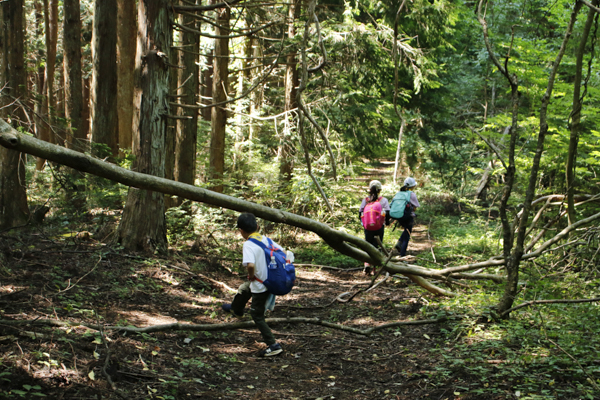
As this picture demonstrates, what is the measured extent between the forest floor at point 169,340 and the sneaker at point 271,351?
0.31 feet

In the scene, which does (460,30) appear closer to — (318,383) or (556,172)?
(556,172)

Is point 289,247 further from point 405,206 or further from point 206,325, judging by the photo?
point 206,325

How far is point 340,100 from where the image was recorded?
12648 mm

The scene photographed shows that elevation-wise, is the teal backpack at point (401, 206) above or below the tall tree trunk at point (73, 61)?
below

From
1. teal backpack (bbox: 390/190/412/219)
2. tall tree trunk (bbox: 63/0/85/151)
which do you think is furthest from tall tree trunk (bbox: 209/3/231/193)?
teal backpack (bbox: 390/190/412/219)

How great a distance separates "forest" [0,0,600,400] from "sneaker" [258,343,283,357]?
0.08m

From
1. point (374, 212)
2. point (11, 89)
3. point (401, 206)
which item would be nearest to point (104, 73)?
point (11, 89)

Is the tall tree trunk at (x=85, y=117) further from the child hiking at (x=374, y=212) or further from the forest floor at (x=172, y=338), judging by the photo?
the child hiking at (x=374, y=212)

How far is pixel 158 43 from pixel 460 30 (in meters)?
14.6

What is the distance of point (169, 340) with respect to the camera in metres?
4.91

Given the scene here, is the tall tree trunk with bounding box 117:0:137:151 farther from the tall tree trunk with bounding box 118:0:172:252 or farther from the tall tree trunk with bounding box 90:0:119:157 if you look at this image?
the tall tree trunk with bounding box 118:0:172:252

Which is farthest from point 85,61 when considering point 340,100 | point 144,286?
point 144,286

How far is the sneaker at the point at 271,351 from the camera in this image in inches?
199

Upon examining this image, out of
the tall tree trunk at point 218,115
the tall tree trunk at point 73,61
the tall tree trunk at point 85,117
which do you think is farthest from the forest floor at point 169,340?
the tall tree trunk at point 73,61
